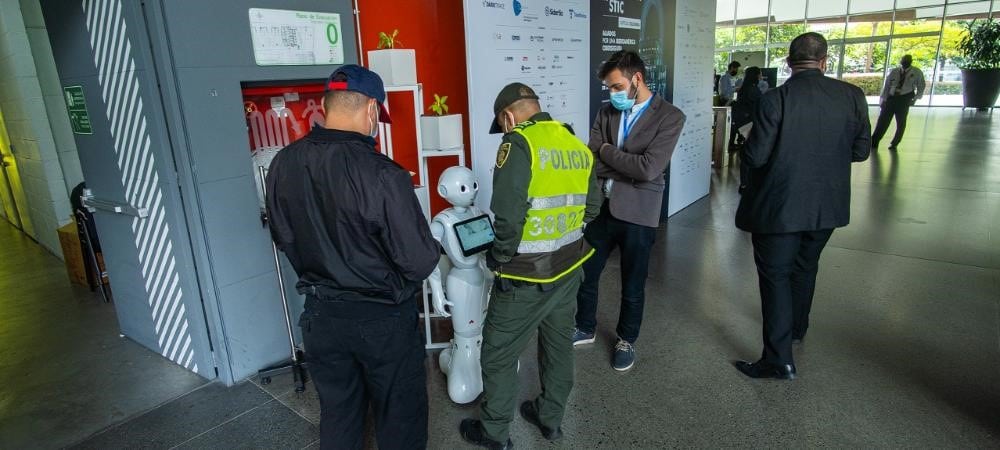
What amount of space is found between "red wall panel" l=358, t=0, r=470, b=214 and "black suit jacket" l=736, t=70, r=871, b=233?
196 centimetres

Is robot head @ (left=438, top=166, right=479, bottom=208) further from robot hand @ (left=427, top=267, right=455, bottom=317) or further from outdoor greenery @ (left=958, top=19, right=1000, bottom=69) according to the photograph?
outdoor greenery @ (left=958, top=19, right=1000, bottom=69)

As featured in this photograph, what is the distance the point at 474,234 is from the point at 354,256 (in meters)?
0.89

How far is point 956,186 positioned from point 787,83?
6.12m

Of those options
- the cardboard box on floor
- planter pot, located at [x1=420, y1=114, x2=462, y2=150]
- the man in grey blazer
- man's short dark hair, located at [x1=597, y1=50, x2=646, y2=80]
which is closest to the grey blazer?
the man in grey blazer

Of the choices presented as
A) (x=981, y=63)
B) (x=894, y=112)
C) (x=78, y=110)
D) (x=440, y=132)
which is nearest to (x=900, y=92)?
(x=894, y=112)

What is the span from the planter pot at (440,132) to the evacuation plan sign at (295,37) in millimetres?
572

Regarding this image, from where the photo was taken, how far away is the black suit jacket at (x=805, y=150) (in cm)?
240

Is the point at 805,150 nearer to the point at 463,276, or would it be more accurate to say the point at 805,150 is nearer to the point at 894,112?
the point at 463,276

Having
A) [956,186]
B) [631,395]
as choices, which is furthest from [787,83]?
[956,186]

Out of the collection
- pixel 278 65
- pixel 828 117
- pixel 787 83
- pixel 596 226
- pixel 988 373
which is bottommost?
pixel 988 373

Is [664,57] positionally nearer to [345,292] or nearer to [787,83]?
[787,83]

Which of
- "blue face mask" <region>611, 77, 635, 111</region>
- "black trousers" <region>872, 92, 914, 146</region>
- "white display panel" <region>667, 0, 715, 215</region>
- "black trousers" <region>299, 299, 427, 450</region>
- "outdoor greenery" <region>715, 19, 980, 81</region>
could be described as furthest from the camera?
"outdoor greenery" <region>715, 19, 980, 81</region>

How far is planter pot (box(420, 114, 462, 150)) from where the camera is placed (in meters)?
2.98

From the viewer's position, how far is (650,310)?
11.8ft
